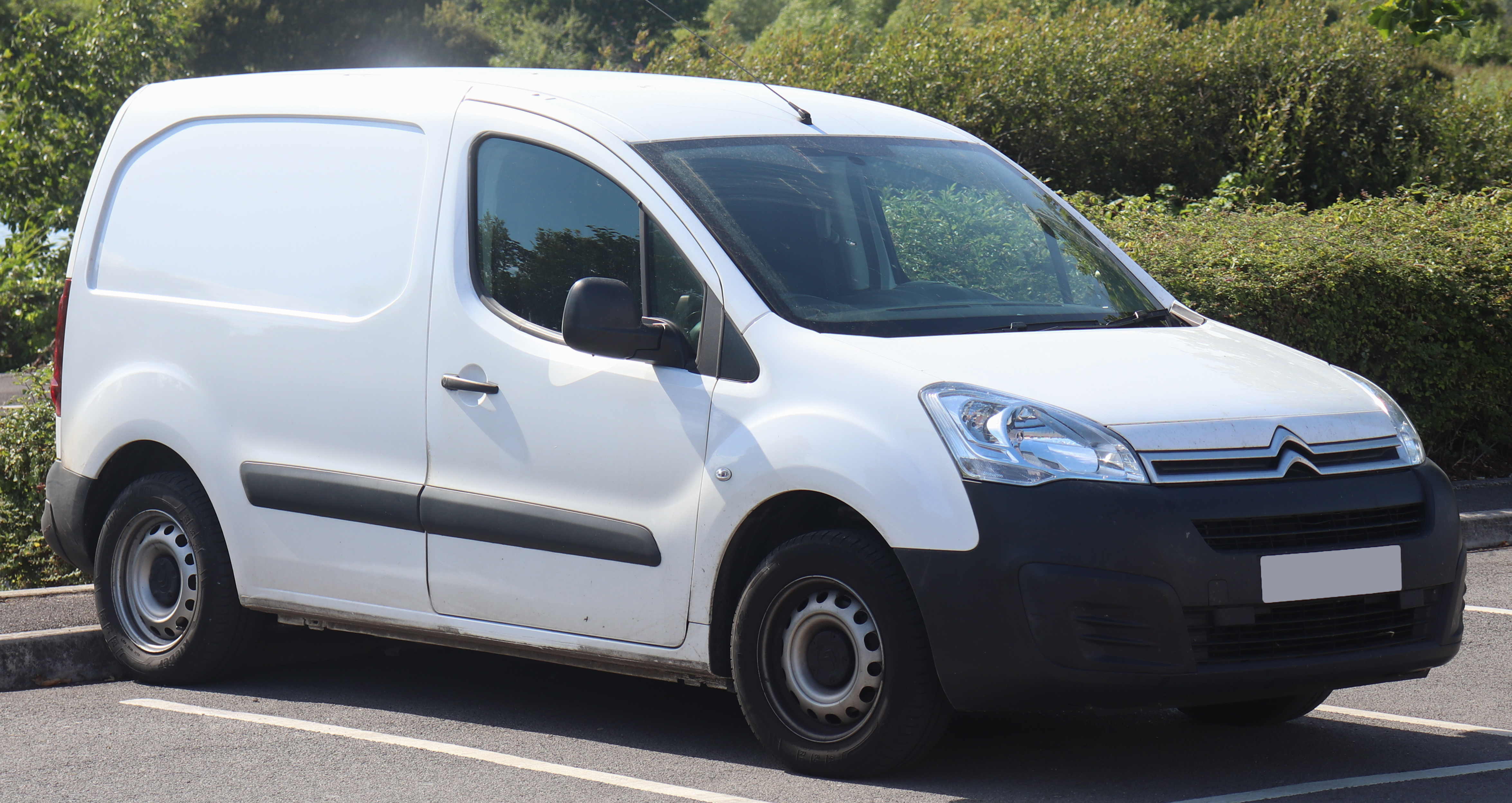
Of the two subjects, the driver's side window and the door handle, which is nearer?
the driver's side window

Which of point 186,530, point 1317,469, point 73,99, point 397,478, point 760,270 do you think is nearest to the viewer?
point 1317,469

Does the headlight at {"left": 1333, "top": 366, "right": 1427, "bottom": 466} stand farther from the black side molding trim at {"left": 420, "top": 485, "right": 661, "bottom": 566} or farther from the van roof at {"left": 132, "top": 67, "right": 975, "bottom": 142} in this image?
the black side molding trim at {"left": 420, "top": 485, "right": 661, "bottom": 566}

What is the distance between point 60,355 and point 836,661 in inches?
137

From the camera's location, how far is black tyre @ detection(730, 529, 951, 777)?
4.12 m

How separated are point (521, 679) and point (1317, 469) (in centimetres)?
308

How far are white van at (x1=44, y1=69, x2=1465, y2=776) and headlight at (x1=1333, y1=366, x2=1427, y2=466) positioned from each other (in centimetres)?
2

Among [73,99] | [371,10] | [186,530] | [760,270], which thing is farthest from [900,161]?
[371,10]

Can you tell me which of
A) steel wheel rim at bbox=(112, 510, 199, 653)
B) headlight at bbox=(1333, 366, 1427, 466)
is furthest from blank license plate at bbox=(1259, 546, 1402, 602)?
steel wheel rim at bbox=(112, 510, 199, 653)

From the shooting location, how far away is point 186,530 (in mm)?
5672

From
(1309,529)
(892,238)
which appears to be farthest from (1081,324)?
(1309,529)

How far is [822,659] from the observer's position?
432 cm

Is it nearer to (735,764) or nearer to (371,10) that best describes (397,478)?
(735,764)

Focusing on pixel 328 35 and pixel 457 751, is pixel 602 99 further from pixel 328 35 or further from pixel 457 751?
pixel 328 35

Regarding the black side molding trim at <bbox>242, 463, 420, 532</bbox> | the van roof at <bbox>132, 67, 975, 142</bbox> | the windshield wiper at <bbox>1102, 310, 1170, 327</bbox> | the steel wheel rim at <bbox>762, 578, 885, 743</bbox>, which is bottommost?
the steel wheel rim at <bbox>762, 578, 885, 743</bbox>
